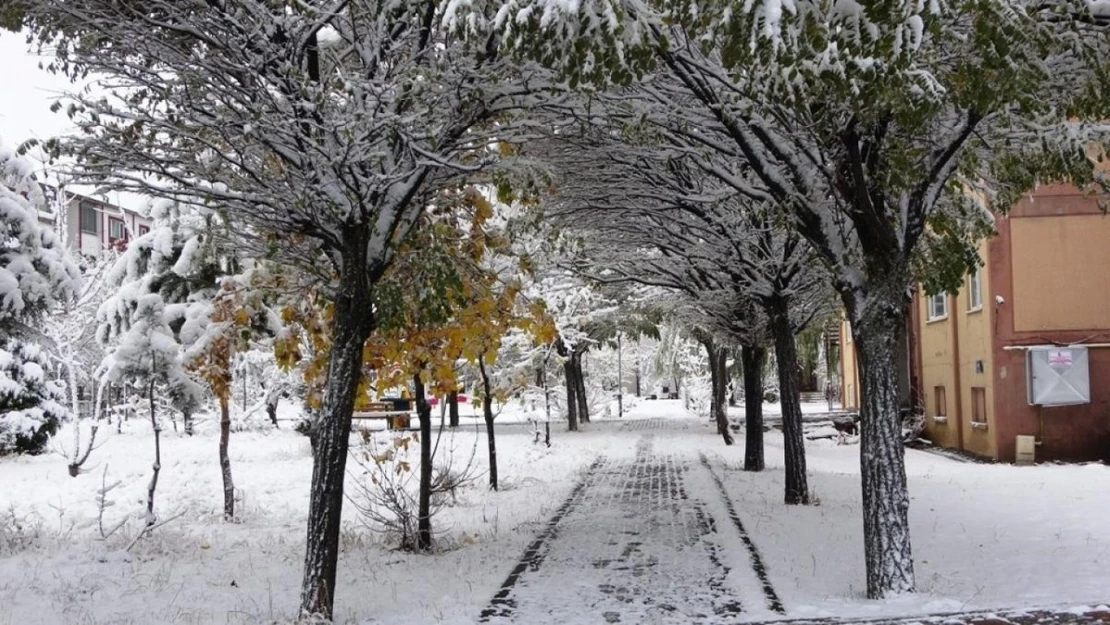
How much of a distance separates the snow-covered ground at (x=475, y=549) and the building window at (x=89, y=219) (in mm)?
32268

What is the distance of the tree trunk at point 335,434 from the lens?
6.48 m

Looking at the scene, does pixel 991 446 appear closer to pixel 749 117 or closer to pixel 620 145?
pixel 620 145

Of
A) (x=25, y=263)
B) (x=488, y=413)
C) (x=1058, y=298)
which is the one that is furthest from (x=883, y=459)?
(x=1058, y=298)

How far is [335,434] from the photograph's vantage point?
659 cm

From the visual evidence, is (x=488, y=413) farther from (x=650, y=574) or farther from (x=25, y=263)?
(x=650, y=574)

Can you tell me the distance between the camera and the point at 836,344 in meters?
48.8

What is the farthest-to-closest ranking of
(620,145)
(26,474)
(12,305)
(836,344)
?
(836,344) < (26,474) < (12,305) < (620,145)

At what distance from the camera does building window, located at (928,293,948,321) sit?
2152 cm

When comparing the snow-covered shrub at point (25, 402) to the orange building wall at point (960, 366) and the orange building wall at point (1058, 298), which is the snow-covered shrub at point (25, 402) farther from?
the orange building wall at point (1058, 298)

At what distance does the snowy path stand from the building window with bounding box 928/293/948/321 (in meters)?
10.2

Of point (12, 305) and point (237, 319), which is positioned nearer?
point (237, 319)

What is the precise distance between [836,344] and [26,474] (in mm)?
40232

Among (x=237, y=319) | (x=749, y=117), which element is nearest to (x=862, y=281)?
(x=749, y=117)

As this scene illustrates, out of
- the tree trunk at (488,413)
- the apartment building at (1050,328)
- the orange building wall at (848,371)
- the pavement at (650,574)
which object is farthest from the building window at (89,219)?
the apartment building at (1050,328)
